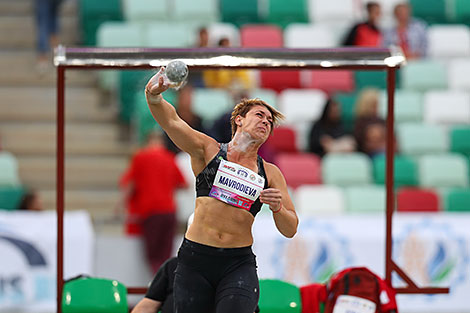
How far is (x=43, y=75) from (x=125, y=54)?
214 inches

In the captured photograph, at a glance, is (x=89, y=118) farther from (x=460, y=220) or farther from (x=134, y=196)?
(x=460, y=220)

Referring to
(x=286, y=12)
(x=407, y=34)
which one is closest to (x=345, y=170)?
(x=407, y=34)

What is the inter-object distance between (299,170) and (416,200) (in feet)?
3.88

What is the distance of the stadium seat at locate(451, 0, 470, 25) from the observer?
12.7 m

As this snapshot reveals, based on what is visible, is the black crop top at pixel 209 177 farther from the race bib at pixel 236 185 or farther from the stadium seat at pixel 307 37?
the stadium seat at pixel 307 37

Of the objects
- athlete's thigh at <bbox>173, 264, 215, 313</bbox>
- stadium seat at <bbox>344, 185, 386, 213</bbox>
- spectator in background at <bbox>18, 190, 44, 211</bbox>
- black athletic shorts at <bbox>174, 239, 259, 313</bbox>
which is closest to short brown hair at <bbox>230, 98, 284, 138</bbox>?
black athletic shorts at <bbox>174, 239, 259, 313</bbox>

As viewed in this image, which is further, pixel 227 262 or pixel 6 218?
pixel 6 218

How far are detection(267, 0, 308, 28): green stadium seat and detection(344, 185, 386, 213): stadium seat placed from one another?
10.4 ft

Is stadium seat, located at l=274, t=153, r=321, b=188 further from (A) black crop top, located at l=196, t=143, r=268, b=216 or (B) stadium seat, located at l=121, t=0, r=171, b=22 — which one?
(A) black crop top, located at l=196, t=143, r=268, b=216

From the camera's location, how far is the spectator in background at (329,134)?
400 inches

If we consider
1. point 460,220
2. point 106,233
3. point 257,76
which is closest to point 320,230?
point 460,220

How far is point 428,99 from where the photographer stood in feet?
36.9

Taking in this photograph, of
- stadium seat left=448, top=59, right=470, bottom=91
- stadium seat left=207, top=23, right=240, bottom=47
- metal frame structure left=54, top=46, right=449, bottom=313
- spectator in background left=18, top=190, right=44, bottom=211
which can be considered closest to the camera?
metal frame structure left=54, top=46, right=449, bottom=313

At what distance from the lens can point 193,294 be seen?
529 cm
